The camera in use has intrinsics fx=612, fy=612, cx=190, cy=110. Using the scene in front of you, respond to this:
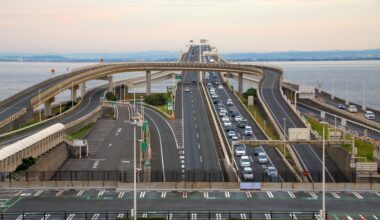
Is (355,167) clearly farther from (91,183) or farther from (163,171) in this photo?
(91,183)

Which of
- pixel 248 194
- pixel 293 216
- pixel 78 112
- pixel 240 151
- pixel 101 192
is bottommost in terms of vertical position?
pixel 240 151

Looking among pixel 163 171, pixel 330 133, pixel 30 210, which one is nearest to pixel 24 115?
pixel 163 171

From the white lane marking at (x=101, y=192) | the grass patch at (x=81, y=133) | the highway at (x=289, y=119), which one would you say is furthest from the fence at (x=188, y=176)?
the grass patch at (x=81, y=133)

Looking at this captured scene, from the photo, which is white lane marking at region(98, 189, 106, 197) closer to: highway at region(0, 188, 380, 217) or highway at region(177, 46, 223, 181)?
highway at region(0, 188, 380, 217)

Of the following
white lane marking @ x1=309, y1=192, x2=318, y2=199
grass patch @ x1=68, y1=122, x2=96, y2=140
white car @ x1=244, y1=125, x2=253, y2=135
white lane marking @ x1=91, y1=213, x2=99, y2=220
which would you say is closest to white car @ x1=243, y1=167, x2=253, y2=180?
white lane marking @ x1=309, y1=192, x2=318, y2=199

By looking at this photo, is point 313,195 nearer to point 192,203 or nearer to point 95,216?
point 192,203

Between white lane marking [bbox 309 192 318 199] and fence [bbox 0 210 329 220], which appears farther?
white lane marking [bbox 309 192 318 199]

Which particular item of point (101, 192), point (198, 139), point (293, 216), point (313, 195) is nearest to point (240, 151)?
point (198, 139)
